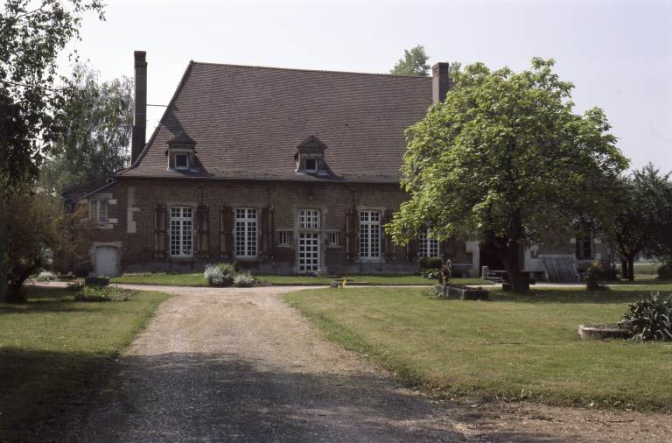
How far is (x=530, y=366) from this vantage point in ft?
35.2

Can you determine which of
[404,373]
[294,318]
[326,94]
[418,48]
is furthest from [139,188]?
[418,48]

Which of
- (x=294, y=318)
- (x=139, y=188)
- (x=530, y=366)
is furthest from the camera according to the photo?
(x=139, y=188)

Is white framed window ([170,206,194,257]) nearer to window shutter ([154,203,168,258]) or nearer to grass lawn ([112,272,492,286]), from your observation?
window shutter ([154,203,168,258])

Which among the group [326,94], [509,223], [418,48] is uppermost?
[418,48]

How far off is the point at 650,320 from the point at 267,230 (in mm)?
25324

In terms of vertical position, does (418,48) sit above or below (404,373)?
above

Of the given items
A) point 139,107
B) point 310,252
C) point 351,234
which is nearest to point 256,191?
point 310,252

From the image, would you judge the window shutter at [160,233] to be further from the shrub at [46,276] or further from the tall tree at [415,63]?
the tall tree at [415,63]

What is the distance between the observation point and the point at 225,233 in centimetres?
3672

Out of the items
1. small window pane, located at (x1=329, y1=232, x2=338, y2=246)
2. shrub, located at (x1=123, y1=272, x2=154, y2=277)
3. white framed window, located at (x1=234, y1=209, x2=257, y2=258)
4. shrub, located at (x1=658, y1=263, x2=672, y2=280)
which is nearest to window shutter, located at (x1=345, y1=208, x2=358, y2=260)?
small window pane, located at (x1=329, y1=232, x2=338, y2=246)

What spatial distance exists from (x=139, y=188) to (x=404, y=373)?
1080 inches

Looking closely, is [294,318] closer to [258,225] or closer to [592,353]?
[592,353]

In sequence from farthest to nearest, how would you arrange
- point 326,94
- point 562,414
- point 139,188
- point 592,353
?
point 326,94, point 139,188, point 592,353, point 562,414

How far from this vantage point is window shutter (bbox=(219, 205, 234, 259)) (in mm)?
36688
